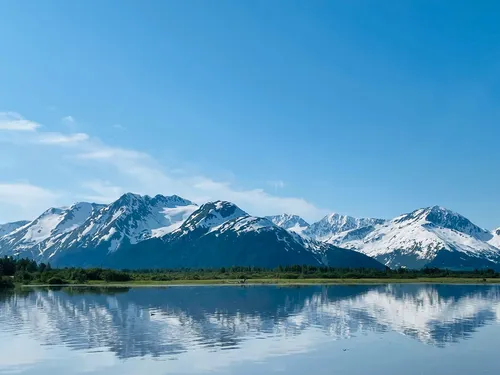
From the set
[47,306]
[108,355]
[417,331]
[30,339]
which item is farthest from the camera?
[47,306]

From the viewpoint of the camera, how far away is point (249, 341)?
210 ft

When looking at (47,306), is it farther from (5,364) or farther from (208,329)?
(5,364)

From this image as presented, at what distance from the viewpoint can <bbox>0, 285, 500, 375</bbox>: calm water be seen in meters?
49.9

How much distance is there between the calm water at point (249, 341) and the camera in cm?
4991

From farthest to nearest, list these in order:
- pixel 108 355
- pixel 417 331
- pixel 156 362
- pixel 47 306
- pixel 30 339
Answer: pixel 47 306
pixel 417 331
pixel 30 339
pixel 108 355
pixel 156 362

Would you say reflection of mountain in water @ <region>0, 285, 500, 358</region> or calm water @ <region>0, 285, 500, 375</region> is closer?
calm water @ <region>0, 285, 500, 375</region>

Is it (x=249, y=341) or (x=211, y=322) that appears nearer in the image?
(x=249, y=341)

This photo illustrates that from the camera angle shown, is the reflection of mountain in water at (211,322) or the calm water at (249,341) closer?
the calm water at (249,341)

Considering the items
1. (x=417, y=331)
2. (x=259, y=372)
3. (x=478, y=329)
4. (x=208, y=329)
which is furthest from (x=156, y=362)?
(x=478, y=329)

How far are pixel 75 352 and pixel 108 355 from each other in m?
3.94

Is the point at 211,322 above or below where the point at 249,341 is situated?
above

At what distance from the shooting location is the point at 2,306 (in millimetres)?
114000

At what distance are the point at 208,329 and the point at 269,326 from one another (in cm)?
877

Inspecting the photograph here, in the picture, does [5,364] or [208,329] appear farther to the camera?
[208,329]
